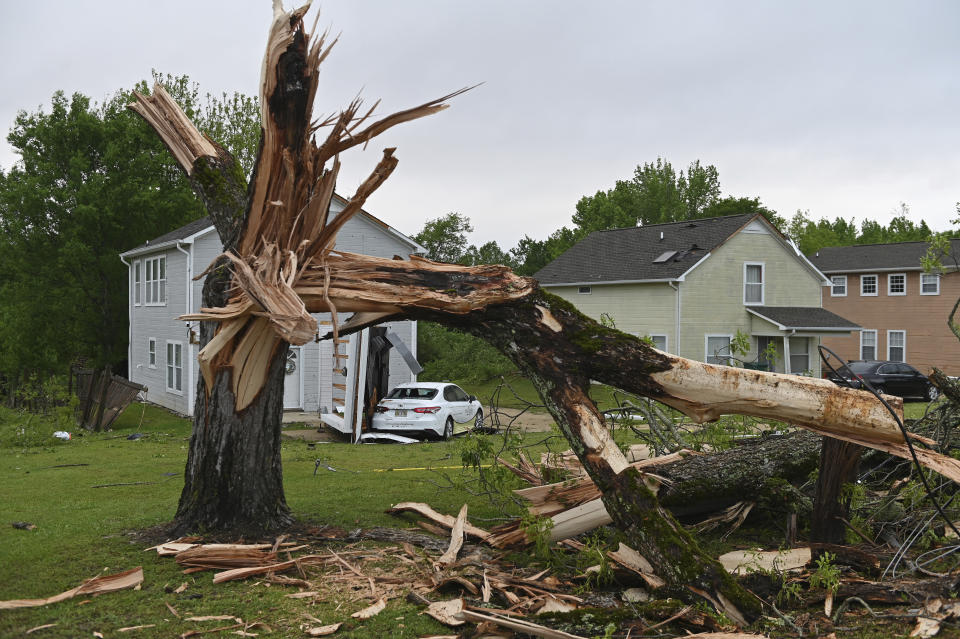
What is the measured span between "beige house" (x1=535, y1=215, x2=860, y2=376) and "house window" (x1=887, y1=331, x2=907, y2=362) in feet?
23.2

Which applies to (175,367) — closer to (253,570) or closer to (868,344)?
(253,570)

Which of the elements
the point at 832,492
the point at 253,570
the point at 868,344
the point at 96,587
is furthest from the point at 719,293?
the point at 96,587

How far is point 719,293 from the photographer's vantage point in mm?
27688

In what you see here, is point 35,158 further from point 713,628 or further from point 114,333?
point 713,628

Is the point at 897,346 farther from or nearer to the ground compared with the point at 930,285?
nearer to the ground

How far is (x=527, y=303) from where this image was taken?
247 inches

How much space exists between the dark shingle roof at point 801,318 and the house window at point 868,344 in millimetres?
7978

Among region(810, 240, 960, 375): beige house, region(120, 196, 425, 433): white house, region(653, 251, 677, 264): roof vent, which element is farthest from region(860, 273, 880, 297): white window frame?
region(120, 196, 425, 433): white house

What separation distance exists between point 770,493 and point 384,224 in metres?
16.2

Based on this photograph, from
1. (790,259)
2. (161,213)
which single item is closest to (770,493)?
(790,259)

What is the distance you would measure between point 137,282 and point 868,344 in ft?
104

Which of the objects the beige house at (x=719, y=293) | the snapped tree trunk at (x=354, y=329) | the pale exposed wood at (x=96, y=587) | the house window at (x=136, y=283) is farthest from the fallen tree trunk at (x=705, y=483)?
the house window at (x=136, y=283)

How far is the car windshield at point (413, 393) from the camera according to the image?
16.6 m

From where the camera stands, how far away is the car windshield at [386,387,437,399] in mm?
16594
